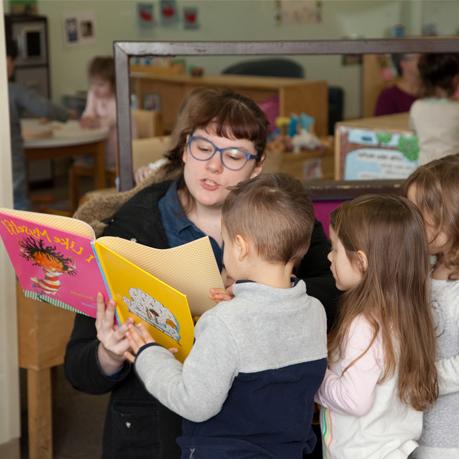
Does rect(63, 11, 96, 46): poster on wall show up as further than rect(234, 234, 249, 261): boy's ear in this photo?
Yes

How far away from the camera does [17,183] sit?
4980mm

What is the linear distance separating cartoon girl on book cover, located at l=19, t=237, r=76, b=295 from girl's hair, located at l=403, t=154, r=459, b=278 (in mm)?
857

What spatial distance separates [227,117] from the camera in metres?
2.27

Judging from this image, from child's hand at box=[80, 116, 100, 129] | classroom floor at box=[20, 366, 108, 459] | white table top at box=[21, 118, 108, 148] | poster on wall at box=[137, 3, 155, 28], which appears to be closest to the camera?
classroom floor at box=[20, 366, 108, 459]

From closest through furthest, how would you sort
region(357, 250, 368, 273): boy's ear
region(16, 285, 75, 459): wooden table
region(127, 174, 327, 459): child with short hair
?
region(127, 174, 327, 459): child with short hair
region(357, 250, 368, 273): boy's ear
region(16, 285, 75, 459): wooden table

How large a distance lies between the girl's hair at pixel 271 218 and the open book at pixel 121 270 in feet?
0.29

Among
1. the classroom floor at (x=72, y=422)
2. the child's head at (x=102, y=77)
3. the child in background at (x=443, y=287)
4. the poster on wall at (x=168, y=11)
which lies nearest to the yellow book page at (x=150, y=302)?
the child in background at (x=443, y=287)

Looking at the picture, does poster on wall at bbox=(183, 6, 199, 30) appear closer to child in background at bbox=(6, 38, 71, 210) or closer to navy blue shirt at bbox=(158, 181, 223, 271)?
child in background at bbox=(6, 38, 71, 210)

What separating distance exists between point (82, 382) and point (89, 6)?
7.40m

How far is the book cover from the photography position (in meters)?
1.88

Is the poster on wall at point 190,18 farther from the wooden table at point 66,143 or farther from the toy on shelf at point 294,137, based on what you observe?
the toy on shelf at point 294,137

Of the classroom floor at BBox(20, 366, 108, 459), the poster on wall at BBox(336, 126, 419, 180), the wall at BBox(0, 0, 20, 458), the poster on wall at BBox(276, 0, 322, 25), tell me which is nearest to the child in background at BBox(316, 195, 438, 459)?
the wall at BBox(0, 0, 20, 458)

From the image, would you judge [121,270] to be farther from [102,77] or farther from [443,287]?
[102,77]

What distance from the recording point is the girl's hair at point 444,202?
217 cm
